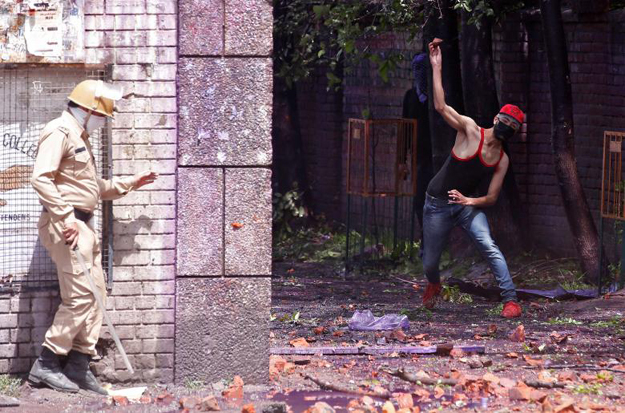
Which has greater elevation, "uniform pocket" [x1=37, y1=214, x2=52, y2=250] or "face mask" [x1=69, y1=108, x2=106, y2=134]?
"face mask" [x1=69, y1=108, x2=106, y2=134]

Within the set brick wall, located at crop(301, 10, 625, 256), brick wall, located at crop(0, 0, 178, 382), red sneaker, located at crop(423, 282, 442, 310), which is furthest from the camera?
brick wall, located at crop(301, 10, 625, 256)

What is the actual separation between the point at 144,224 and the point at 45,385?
1096 millimetres

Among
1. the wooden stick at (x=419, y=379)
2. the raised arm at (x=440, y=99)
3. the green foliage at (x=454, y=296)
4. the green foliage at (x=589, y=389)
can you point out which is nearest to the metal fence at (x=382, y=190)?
the green foliage at (x=454, y=296)

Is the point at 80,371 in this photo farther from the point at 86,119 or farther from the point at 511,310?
the point at 511,310

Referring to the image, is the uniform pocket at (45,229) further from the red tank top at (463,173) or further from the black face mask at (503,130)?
the black face mask at (503,130)

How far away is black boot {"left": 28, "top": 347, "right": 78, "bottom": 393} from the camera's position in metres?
7.34

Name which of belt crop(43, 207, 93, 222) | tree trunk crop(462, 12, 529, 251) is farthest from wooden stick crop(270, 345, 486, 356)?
tree trunk crop(462, 12, 529, 251)

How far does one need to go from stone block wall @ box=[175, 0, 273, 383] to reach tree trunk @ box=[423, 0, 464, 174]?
5.69 metres

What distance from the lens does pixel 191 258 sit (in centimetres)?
755

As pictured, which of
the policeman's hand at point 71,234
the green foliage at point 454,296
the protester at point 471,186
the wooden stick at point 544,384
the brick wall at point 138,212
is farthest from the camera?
the green foliage at point 454,296

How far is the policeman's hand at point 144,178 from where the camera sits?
738 centimetres

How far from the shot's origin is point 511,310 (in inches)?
406

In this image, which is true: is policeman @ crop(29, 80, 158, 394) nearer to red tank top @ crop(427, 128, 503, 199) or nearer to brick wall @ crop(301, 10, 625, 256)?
red tank top @ crop(427, 128, 503, 199)

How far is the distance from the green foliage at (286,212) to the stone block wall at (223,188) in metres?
8.87
